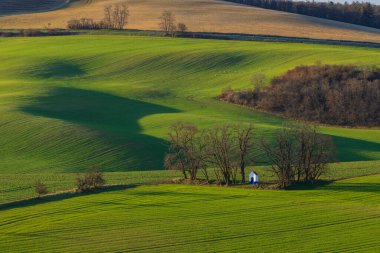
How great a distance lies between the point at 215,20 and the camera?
11019 centimetres

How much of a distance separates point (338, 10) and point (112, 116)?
74.5m

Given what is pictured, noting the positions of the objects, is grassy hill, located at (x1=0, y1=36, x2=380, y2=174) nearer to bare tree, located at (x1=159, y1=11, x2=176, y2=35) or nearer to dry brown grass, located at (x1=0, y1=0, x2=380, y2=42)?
bare tree, located at (x1=159, y1=11, x2=176, y2=35)

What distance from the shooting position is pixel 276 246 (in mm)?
26875

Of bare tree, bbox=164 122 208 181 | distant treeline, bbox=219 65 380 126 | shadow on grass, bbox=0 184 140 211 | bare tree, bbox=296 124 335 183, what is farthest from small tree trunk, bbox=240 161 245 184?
distant treeline, bbox=219 65 380 126

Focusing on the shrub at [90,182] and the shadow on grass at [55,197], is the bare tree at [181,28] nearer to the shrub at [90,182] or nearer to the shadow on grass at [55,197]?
the shadow on grass at [55,197]

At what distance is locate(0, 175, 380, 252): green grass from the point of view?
27156mm

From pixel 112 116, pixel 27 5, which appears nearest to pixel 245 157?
pixel 112 116

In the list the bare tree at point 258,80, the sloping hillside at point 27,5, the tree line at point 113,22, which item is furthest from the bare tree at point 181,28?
the sloping hillside at point 27,5

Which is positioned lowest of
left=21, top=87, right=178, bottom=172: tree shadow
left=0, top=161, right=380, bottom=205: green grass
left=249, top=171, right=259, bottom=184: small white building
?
left=21, top=87, right=178, bottom=172: tree shadow

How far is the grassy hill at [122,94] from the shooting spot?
161 feet

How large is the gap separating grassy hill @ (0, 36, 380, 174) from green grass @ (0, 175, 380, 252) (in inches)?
453

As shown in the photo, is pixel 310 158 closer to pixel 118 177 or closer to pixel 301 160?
pixel 301 160

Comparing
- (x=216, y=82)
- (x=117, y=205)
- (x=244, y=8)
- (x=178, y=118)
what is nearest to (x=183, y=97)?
(x=216, y=82)

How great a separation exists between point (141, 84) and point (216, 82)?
735 cm
